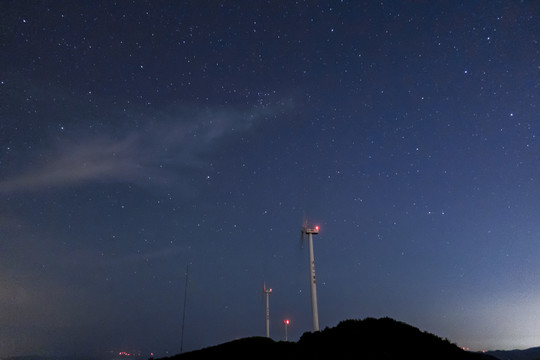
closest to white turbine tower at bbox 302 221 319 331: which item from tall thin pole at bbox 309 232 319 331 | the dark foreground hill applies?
tall thin pole at bbox 309 232 319 331

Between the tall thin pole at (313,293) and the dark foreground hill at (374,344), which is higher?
the tall thin pole at (313,293)

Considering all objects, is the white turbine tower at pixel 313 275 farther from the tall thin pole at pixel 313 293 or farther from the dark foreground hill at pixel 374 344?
the dark foreground hill at pixel 374 344

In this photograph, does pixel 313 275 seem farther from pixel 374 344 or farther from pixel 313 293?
pixel 374 344

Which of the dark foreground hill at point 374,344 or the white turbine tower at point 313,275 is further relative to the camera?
the white turbine tower at point 313,275

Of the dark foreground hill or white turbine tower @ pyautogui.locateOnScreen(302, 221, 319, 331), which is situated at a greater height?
white turbine tower @ pyautogui.locateOnScreen(302, 221, 319, 331)

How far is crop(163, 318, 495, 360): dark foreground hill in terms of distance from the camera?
1980 centimetres

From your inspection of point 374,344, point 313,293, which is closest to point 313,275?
point 313,293

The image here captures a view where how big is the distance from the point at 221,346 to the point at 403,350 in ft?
64.9

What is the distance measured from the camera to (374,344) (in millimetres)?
20641

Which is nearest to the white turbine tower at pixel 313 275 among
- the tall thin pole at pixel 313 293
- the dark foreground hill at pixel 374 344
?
the tall thin pole at pixel 313 293

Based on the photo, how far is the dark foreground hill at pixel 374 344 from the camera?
1980cm

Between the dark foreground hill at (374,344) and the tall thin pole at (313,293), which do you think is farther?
the tall thin pole at (313,293)

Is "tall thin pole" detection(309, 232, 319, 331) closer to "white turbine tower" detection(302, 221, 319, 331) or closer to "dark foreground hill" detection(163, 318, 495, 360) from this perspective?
"white turbine tower" detection(302, 221, 319, 331)

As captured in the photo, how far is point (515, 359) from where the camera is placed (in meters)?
186
